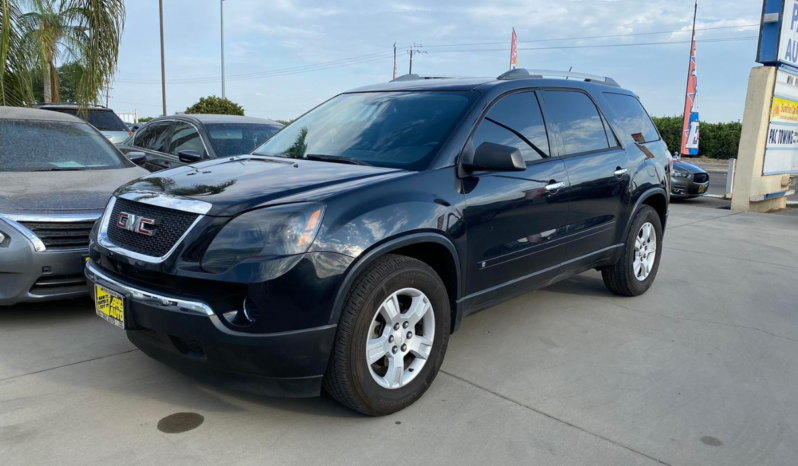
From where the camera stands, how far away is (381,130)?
4.06 metres

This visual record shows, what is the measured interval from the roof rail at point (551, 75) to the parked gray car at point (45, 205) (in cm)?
321

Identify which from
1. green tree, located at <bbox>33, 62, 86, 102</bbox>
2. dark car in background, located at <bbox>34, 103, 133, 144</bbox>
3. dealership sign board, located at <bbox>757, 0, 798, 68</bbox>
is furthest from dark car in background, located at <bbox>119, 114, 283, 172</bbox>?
dealership sign board, located at <bbox>757, 0, 798, 68</bbox>

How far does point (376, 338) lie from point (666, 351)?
233cm

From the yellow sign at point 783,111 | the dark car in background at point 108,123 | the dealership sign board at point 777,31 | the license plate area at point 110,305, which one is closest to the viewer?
the license plate area at point 110,305

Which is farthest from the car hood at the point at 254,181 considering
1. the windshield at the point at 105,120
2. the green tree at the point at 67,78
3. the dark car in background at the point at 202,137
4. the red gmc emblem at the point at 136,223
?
the windshield at the point at 105,120

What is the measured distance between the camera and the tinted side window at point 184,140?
24.6ft

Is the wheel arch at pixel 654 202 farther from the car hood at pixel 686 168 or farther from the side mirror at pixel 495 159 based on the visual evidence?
the car hood at pixel 686 168

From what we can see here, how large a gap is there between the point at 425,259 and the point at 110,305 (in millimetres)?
1706

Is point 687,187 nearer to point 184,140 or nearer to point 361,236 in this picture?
point 184,140

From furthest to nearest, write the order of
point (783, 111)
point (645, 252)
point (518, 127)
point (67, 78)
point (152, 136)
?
point (783, 111), point (67, 78), point (152, 136), point (645, 252), point (518, 127)

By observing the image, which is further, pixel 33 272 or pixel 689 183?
pixel 689 183

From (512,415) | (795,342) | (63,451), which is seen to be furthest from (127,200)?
(795,342)

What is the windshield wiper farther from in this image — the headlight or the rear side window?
the rear side window

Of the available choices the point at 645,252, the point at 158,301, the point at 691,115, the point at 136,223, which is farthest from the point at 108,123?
the point at 691,115
